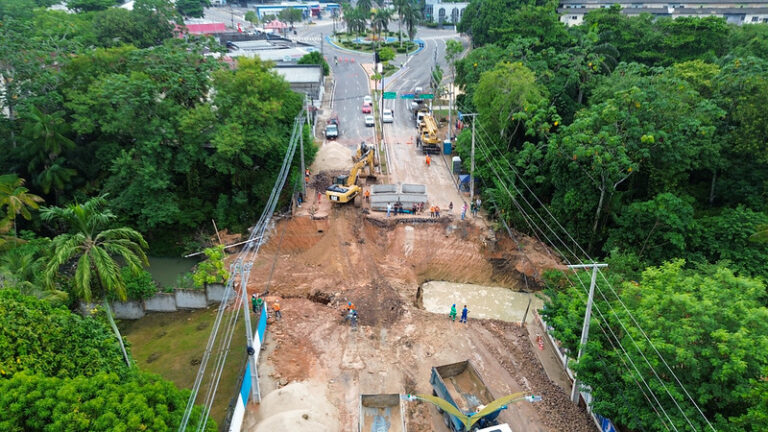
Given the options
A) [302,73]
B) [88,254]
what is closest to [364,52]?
[302,73]

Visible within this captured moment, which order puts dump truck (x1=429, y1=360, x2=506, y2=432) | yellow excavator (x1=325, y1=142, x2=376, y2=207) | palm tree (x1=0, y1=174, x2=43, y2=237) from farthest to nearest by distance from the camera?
yellow excavator (x1=325, y1=142, x2=376, y2=207)
palm tree (x1=0, y1=174, x2=43, y2=237)
dump truck (x1=429, y1=360, x2=506, y2=432)

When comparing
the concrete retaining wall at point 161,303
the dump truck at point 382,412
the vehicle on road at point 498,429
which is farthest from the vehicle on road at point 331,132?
the vehicle on road at point 498,429

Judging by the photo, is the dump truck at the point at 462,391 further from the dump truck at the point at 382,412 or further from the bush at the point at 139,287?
the bush at the point at 139,287

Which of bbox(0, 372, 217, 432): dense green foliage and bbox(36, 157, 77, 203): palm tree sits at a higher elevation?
bbox(36, 157, 77, 203): palm tree

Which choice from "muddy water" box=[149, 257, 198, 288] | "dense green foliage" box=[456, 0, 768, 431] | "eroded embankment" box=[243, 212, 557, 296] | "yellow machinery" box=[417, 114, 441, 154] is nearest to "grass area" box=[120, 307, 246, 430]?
"eroded embankment" box=[243, 212, 557, 296]

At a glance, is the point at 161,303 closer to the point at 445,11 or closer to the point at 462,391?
the point at 462,391

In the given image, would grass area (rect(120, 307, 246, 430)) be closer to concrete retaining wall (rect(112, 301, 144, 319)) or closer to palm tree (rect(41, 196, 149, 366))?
concrete retaining wall (rect(112, 301, 144, 319))

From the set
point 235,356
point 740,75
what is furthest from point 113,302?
point 740,75

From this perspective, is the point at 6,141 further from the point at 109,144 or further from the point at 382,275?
the point at 382,275
